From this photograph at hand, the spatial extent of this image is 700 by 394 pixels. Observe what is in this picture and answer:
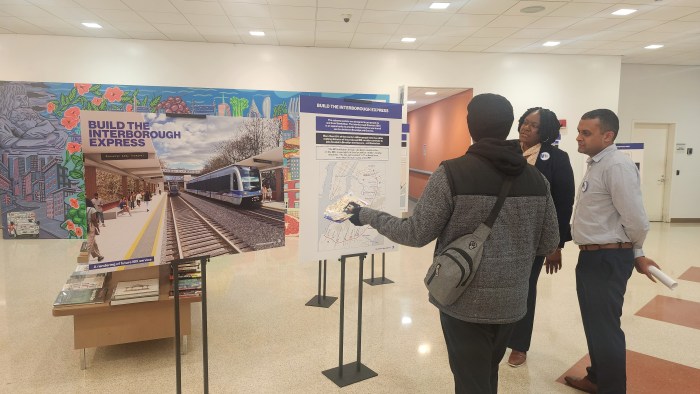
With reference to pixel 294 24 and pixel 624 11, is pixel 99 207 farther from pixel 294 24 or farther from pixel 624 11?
pixel 624 11

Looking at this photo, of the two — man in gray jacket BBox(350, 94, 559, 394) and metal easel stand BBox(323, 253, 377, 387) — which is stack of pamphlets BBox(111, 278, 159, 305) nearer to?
metal easel stand BBox(323, 253, 377, 387)

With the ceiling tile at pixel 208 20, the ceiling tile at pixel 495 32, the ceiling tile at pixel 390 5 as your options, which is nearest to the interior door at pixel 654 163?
the ceiling tile at pixel 495 32

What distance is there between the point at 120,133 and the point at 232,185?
57 centimetres

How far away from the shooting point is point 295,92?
7680 millimetres

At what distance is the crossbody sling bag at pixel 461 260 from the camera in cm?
155

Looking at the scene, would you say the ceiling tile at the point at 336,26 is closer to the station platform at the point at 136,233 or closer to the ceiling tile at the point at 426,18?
the ceiling tile at the point at 426,18

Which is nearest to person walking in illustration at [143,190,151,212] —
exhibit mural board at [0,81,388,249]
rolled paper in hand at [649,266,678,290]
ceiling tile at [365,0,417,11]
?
rolled paper in hand at [649,266,678,290]

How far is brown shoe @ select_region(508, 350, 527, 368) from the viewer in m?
3.03

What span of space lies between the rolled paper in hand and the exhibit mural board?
18.1 feet

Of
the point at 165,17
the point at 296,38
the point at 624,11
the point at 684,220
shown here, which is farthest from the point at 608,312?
the point at 684,220

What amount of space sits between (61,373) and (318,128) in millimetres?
2366

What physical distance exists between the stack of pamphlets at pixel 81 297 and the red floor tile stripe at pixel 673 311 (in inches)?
182

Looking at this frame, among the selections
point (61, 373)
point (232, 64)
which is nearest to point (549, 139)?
point (61, 373)

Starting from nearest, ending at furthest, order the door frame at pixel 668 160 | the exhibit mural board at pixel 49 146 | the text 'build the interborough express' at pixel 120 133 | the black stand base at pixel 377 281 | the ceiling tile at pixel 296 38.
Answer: the text 'build the interborough express' at pixel 120 133 < the black stand base at pixel 377 281 < the ceiling tile at pixel 296 38 < the exhibit mural board at pixel 49 146 < the door frame at pixel 668 160
